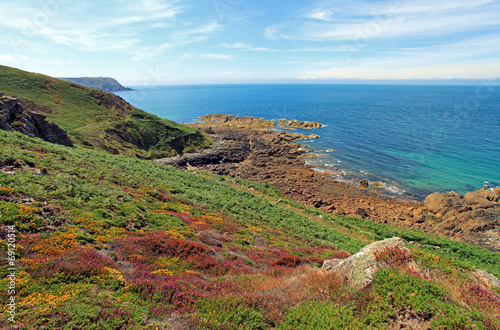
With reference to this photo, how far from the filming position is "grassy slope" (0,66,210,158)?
5222 cm

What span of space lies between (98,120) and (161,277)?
65.5 metres

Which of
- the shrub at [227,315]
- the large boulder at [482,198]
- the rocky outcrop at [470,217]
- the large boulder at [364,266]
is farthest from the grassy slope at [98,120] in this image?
the large boulder at [482,198]

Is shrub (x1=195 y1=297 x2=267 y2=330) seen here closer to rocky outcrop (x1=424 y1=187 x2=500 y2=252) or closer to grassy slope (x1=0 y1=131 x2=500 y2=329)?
grassy slope (x1=0 y1=131 x2=500 y2=329)

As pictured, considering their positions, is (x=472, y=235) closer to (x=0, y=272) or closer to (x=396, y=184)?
(x=396, y=184)

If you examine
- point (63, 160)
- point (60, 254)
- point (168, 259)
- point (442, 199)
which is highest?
point (63, 160)

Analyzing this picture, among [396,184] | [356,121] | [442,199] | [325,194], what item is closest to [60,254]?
[325,194]

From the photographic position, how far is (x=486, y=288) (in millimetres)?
8992

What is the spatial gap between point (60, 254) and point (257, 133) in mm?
88103

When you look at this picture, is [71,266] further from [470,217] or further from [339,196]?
[470,217]

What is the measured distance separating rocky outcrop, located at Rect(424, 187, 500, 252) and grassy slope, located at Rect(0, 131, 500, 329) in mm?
29986

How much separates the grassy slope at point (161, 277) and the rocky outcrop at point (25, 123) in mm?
15968

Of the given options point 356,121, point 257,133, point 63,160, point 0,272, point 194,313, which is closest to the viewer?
point 0,272

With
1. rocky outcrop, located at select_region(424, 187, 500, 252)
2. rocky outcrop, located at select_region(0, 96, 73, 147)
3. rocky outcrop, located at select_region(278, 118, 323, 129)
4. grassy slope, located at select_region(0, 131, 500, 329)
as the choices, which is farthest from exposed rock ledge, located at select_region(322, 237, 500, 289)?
rocky outcrop, located at select_region(278, 118, 323, 129)

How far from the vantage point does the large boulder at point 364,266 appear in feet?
30.7
